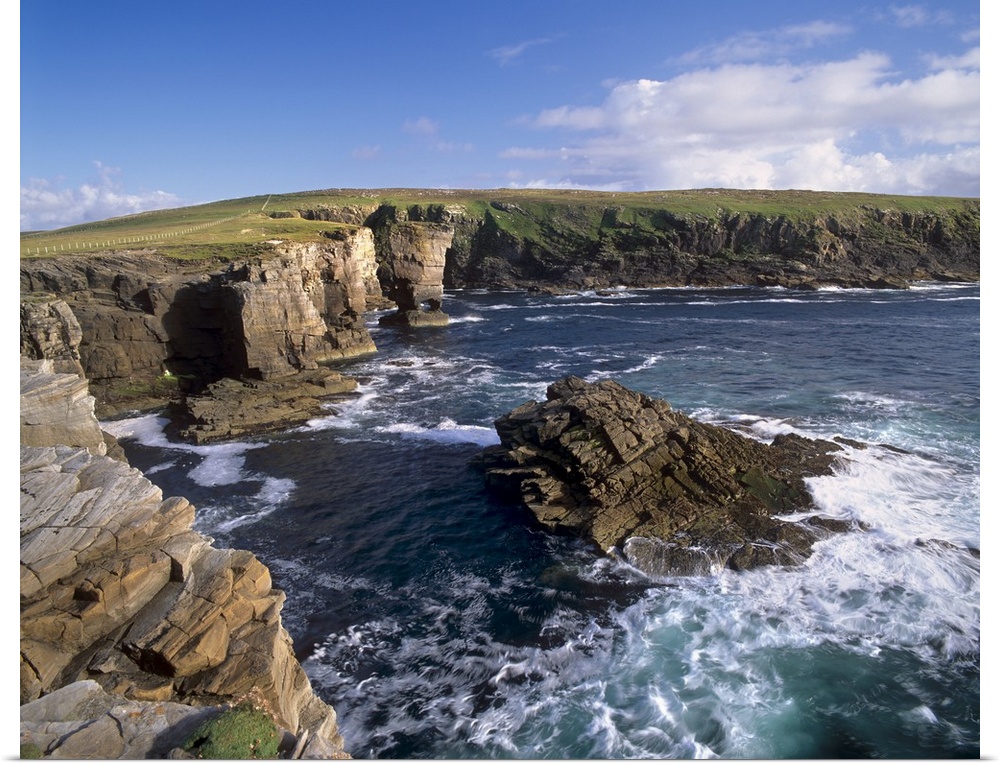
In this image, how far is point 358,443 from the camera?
118 ft

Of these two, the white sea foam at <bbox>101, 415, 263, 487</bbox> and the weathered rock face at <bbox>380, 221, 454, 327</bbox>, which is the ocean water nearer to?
the white sea foam at <bbox>101, 415, 263, 487</bbox>

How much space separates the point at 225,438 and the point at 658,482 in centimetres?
2643

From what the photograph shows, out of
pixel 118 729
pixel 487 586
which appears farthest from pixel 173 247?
pixel 118 729

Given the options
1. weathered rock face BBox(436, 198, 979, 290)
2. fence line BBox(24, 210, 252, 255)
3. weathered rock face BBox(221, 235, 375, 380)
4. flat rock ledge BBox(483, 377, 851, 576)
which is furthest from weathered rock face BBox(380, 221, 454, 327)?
flat rock ledge BBox(483, 377, 851, 576)

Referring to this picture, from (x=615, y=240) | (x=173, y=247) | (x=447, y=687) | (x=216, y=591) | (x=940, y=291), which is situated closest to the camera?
(x=216, y=591)

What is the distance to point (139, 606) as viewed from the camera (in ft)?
43.1

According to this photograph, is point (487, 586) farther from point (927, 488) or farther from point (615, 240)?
point (615, 240)

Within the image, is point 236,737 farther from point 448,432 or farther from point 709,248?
point 709,248

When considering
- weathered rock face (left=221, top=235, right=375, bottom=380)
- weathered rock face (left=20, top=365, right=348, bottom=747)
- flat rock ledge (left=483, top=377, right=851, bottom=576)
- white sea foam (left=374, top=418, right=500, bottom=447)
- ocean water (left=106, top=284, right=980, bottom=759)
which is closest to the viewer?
weathered rock face (left=20, top=365, right=348, bottom=747)

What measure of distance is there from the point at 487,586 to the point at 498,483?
7.62 m

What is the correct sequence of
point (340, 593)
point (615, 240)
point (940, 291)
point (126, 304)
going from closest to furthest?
point (340, 593), point (126, 304), point (940, 291), point (615, 240)

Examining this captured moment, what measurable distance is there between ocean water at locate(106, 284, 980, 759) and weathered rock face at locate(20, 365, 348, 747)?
186 inches

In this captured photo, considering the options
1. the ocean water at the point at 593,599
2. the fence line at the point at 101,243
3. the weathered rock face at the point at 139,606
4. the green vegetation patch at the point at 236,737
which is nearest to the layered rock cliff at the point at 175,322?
the ocean water at the point at 593,599

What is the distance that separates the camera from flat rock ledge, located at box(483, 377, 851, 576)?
927 inches
